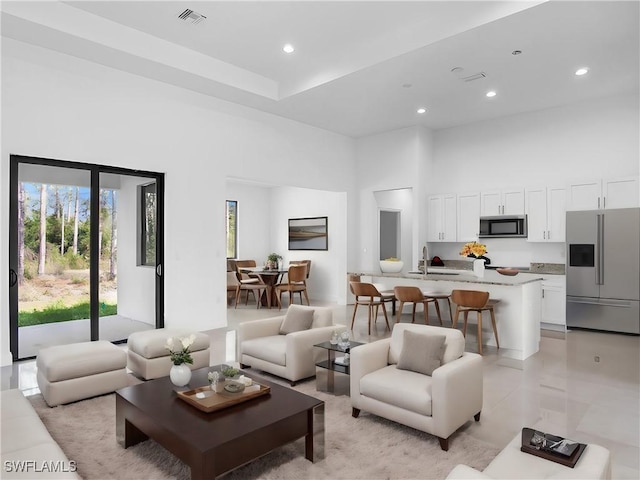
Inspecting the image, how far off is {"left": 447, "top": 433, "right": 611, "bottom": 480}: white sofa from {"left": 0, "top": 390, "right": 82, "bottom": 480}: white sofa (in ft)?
6.09

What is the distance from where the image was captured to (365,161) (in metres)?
9.16

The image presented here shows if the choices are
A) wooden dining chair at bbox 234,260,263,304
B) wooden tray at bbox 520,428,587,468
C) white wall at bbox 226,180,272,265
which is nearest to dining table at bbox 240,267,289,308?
Answer: wooden dining chair at bbox 234,260,263,304

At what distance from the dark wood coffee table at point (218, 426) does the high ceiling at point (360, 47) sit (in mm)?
3967

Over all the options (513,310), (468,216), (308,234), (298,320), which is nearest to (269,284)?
(308,234)

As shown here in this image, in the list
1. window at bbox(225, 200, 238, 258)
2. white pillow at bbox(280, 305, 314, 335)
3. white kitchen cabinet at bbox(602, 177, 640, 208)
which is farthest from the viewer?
window at bbox(225, 200, 238, 258)

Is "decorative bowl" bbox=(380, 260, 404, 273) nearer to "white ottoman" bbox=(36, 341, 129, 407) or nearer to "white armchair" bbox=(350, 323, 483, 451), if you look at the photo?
"white armchair" bbox=(350, 323, 483, 451)

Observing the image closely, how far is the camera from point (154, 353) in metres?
4.04

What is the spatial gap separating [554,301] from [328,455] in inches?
214

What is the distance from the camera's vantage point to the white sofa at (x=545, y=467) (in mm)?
1807

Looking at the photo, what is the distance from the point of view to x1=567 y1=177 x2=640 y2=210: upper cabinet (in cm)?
615

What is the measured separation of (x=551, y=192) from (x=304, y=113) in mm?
4340

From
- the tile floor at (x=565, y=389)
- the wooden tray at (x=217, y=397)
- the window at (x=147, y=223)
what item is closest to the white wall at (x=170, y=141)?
A: the window at (x=147, y=223)

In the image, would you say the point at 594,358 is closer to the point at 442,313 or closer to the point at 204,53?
the point at 442,313

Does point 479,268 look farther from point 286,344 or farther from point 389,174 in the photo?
point 389,174
